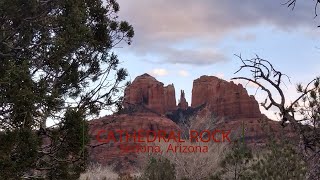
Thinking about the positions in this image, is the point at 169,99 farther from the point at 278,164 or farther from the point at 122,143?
the point at 278,164

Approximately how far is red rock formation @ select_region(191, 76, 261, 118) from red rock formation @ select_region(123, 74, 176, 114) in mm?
8205

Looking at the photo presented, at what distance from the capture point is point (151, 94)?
4122 inches

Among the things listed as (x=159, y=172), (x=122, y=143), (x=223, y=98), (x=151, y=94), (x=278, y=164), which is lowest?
(x=159, y=172)

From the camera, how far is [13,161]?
9.96 metres

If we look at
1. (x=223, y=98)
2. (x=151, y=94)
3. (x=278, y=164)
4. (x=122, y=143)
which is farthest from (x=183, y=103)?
(x=278, y=164)

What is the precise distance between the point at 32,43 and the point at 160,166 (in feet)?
43.7

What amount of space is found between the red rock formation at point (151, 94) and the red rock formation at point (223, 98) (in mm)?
8205

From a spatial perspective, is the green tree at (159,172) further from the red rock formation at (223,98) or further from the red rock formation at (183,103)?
the red rock formation at (183,103)

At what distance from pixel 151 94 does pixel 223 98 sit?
17.6m

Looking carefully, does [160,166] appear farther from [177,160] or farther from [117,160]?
[117,160]

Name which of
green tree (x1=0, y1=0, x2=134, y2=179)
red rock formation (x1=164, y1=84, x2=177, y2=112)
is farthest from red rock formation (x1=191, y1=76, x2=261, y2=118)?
green tree (x1=0, y1=0, x2=134, y2=179)

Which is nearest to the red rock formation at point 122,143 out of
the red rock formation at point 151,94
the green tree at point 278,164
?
the red rock formation at point 151,94

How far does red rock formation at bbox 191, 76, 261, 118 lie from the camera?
330ft

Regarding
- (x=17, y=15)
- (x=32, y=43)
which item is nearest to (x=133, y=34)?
(x=32, y=43)
